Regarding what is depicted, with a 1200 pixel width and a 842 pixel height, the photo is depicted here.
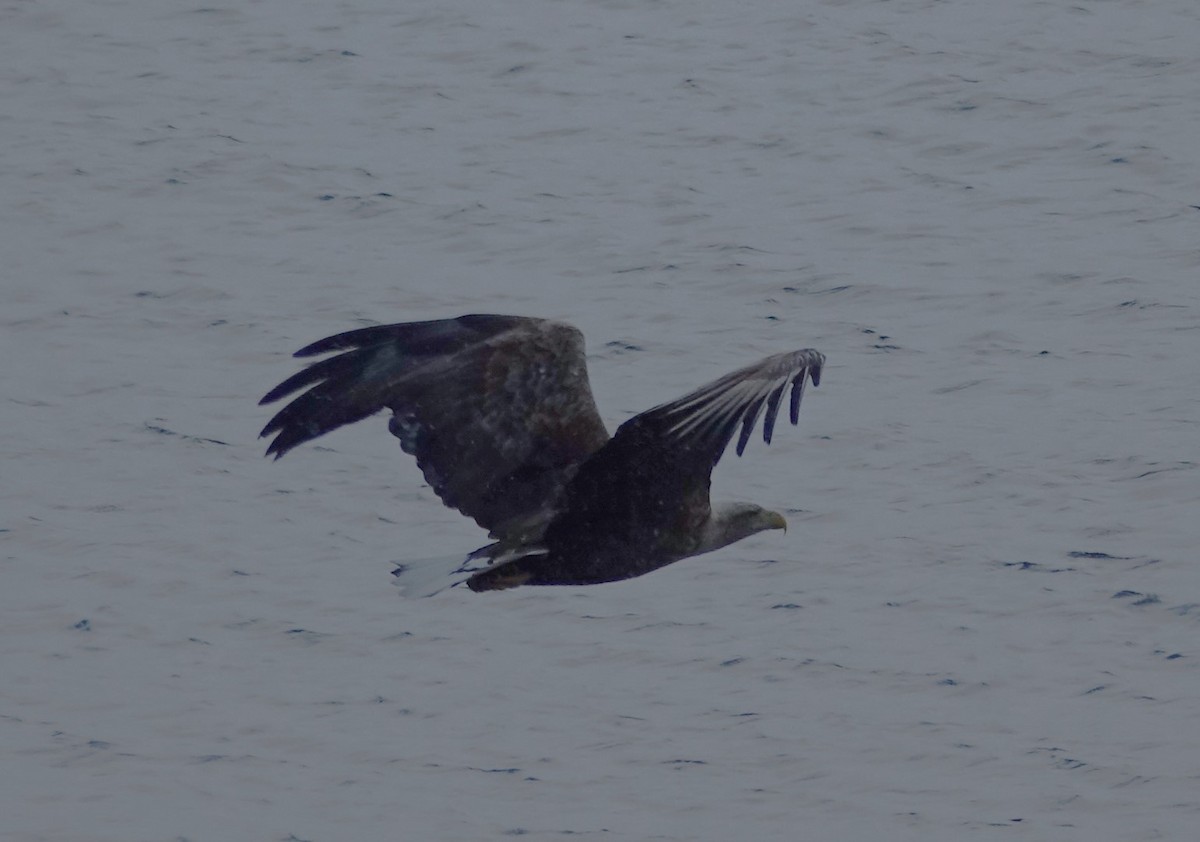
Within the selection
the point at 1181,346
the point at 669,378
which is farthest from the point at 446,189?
the point at 1181,346

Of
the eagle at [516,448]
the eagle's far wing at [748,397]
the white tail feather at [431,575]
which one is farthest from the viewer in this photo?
the eagle at [516,448]

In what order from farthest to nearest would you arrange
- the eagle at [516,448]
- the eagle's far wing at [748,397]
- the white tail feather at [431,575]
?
the eagle at [516,448] → the white tail feather at [431,575] → the eagle's far wing at [748,397]

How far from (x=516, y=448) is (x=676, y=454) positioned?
0.61 metres

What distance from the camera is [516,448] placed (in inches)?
277

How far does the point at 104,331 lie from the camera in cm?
1435

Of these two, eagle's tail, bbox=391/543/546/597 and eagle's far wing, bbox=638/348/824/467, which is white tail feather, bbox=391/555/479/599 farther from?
eagle's far wing, bbox=638/348/824/467

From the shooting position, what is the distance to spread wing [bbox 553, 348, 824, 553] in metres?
6.19

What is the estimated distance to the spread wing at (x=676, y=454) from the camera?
20.3 ft

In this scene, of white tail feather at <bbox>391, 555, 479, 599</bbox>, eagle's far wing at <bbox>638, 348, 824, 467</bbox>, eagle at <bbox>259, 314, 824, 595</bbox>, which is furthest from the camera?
eagle at <bbox>259, 314, 824, 595</bbox>

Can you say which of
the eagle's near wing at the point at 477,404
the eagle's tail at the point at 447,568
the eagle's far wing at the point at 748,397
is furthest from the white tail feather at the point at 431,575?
the eagle's far wing at the point at 748,397

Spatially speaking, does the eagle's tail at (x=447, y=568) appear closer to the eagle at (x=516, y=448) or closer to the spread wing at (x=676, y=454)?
the eagle at (x=516, y=448)

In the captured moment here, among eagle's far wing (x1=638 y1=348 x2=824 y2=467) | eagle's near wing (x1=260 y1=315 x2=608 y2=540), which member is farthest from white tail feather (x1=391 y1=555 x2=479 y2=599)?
eagle's far wing (x1=638 y1=348 x2=824 y2=467)

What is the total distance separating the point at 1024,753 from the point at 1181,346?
428 centimetres

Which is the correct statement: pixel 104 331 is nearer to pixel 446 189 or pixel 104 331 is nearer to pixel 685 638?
pixel 446 189
